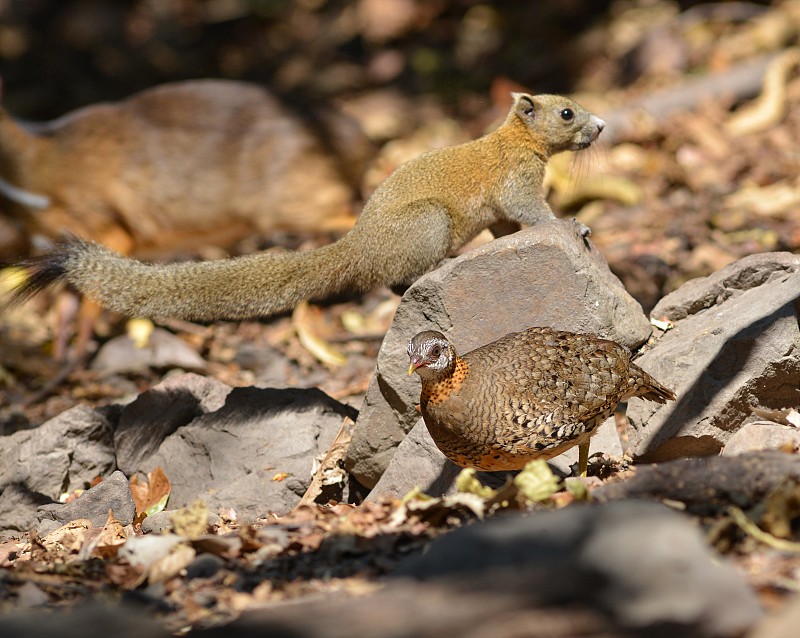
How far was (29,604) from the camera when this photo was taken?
11.7 feet

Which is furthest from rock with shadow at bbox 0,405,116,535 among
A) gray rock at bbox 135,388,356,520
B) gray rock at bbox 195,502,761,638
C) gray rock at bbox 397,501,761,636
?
gray rock at bbox 397,501,761,636

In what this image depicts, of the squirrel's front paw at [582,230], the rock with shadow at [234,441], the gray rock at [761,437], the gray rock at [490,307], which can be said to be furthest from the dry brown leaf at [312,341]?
the gray rock at [761,437]

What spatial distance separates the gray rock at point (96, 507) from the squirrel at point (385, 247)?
37.2 inches

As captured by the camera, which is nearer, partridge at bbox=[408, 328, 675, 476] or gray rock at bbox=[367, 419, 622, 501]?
partridge at bbox=[408, 328, 675, 476]

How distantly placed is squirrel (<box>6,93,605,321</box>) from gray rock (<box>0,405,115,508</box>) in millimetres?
738

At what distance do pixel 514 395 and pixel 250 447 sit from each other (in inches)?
70.2

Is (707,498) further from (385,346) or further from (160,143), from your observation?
(160,143)

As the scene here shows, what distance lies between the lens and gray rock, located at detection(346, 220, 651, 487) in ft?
16.1

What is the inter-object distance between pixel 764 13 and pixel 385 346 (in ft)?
31.8

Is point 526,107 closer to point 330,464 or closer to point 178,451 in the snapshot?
point 330,464

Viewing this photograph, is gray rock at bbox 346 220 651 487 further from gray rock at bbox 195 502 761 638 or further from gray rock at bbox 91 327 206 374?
gray rock at bbox 91 327 206 374

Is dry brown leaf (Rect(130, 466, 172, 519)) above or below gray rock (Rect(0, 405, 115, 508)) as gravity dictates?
below

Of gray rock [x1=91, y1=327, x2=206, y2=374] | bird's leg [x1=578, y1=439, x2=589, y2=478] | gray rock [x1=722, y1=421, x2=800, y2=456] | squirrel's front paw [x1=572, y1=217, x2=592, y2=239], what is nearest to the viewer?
gray rock [x1=722, y1=421, x2=800, y2=456]

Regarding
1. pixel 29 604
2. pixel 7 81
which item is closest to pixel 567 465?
pixel 29 604
